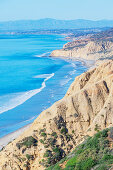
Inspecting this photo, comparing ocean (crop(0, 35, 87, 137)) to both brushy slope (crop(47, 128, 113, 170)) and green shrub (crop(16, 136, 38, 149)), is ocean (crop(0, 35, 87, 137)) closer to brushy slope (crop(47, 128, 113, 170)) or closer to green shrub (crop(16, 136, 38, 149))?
green shrub (crop(16, 136, 38, 149))

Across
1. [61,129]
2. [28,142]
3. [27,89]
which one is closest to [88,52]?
[27,89]

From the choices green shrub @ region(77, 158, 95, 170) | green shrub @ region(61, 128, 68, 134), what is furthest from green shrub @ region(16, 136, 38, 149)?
green shrub @ region(77, 158, 95, 170)

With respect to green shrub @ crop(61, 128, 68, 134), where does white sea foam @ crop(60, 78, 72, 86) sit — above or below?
below

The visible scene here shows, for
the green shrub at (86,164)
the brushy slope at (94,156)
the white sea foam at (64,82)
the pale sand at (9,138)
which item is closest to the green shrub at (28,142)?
the brushy slope at (94,156)

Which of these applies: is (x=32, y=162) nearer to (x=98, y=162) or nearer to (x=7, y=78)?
(x=98, y=162)

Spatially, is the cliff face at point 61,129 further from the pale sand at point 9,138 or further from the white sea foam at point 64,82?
the white sea foam at point 64,82

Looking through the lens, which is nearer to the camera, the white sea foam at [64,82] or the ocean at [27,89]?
the ocean at [27,89]

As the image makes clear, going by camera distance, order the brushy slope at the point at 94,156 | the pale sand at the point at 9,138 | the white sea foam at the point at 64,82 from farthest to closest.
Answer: the white sea foam at the point at 64,82 < the pale sand at the point at 9,138 < the brushy slope at the point at 94,156
